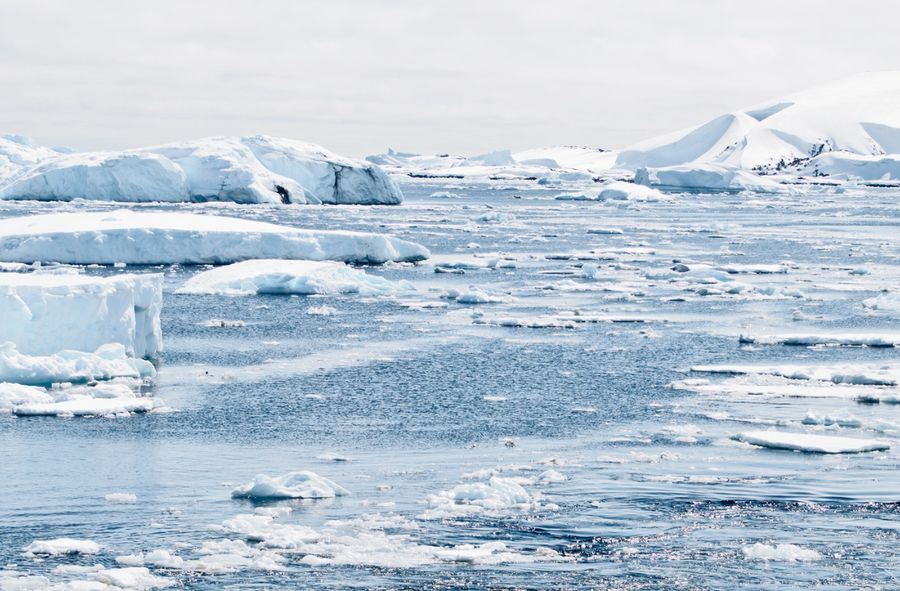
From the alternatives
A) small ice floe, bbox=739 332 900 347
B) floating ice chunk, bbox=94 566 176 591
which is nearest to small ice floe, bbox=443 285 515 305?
small ice floe, bbox=739 332 900 347

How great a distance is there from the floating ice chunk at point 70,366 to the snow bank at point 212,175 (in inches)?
1096

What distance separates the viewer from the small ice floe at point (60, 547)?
22.4ft

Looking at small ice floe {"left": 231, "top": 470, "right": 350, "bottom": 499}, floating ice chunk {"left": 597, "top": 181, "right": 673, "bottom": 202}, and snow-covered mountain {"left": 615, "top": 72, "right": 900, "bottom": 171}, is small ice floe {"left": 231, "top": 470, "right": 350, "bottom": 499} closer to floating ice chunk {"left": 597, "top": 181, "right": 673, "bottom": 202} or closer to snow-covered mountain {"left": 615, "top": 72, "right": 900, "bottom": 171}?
floating ice chunk {"left": 597, "top": 181, "right": 673, "bottom": 202}

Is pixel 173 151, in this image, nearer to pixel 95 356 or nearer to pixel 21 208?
pixel 21 208

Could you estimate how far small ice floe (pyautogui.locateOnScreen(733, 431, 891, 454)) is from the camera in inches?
366

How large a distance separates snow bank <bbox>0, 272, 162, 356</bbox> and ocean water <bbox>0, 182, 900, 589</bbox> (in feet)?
2.21

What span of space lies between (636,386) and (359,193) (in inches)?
1257

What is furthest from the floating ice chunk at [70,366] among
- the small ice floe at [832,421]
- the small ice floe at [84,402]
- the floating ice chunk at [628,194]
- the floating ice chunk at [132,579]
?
the floating ice chunk at [628,194]

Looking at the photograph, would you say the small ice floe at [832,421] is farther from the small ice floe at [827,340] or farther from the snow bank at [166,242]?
the snow bank at [166,242]

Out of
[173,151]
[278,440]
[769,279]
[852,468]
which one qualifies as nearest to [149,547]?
[278,440]

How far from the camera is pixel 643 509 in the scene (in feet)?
25.6

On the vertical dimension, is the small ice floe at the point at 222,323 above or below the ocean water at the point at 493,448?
above

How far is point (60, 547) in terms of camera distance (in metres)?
6.90

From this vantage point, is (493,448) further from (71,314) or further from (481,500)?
(71,314)
